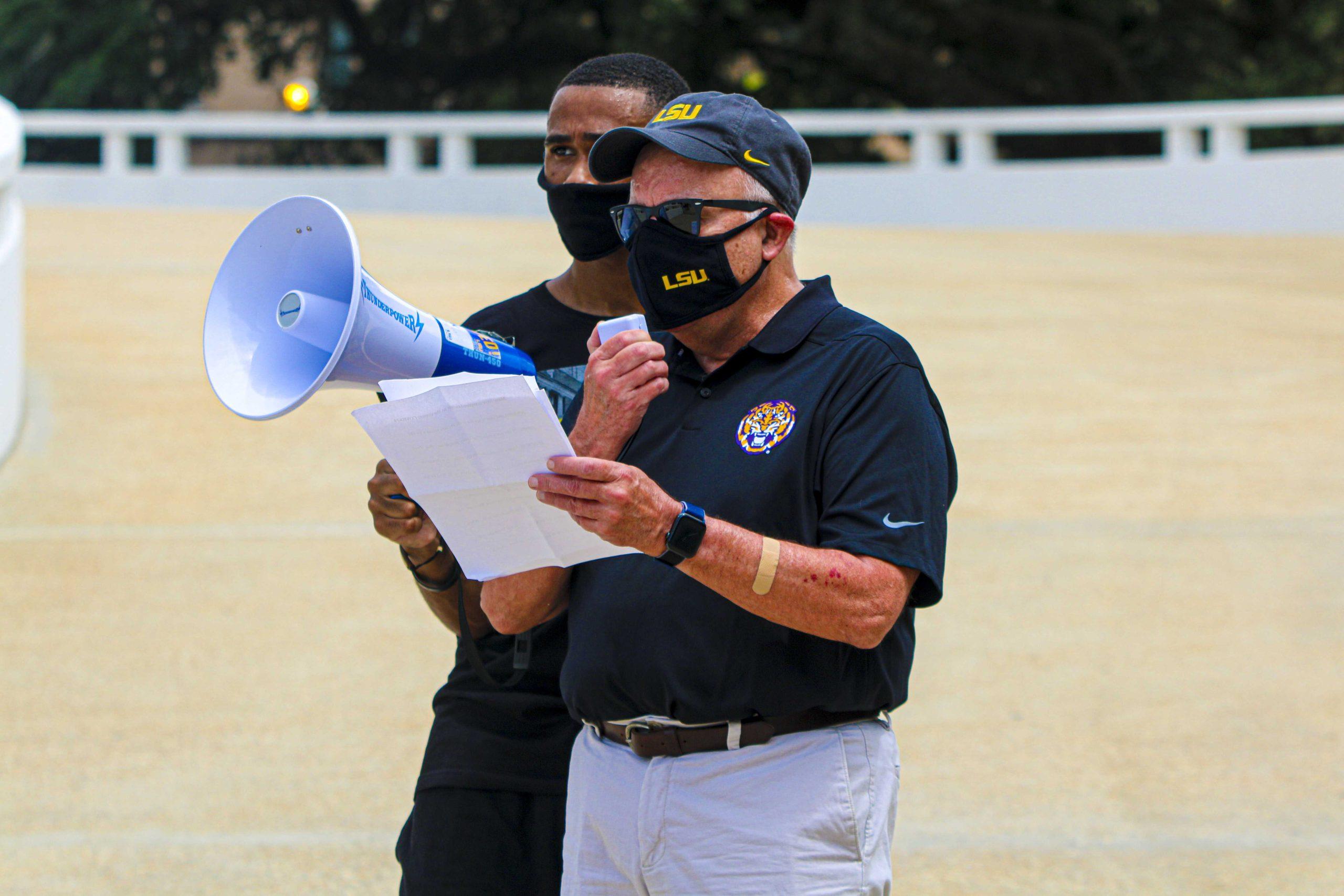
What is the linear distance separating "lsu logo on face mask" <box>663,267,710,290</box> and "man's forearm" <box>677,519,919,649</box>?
0.44m

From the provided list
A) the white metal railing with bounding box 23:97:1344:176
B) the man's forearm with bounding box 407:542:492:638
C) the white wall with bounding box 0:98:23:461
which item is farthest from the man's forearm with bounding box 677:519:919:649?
the white metal railing with bounding box 23:97:1344:176

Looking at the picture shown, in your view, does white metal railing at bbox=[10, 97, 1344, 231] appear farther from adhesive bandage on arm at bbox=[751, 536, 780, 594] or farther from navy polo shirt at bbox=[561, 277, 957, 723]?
adhesive bandage on arm at bbox=[751, 536, 780, 594]

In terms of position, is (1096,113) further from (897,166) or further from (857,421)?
(857,421)

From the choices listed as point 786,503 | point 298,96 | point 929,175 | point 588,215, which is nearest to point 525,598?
point 786,503

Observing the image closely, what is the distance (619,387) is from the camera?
2289 millimetres

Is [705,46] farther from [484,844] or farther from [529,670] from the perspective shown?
[484,844]

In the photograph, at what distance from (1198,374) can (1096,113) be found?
7.57m

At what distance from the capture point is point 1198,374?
941 cm

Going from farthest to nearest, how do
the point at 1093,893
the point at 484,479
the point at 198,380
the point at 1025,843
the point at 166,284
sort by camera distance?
the point at 166,284 < the point at 198,380 < the point at 1025,843 < the point at 1093,893 < the point at 484,479

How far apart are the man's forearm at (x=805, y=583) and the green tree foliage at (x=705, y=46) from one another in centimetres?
1882

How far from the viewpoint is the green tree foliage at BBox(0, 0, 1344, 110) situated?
20.5 meters

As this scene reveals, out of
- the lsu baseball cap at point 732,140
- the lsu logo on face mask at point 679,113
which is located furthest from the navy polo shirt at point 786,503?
the lsu logo on face mask at point 679,113

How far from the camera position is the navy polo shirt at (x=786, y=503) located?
226 cm

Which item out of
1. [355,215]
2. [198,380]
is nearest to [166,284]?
[198,380]
